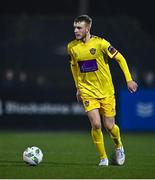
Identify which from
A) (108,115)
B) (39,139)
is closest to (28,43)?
(39,139)

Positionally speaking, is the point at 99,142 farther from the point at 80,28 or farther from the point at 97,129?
the point at 80,28

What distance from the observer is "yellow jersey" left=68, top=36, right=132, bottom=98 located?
12617 millimetres

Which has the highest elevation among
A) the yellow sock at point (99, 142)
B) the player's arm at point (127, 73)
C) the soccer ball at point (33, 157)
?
the player's arm at point (127, 73)

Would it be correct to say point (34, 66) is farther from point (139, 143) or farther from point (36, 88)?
point (139, 143)

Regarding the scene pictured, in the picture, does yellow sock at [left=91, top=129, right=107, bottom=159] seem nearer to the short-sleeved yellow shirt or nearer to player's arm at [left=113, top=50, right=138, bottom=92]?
the short-sleeved yellow shirt

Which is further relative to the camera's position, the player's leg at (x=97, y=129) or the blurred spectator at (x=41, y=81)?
the blurred spectator at (x=41, y=81)

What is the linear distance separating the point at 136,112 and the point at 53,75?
264 cm

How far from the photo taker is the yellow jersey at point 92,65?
12.6 metres

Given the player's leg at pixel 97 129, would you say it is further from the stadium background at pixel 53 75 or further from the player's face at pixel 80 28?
the stadium background at pixel 53 75

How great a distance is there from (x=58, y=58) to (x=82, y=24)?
10861mm

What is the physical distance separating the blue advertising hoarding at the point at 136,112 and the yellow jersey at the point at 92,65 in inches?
359

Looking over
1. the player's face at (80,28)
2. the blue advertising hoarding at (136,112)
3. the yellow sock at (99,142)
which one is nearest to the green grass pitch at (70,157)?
the yellow sock at (99,142)

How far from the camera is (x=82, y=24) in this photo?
40.8 ft

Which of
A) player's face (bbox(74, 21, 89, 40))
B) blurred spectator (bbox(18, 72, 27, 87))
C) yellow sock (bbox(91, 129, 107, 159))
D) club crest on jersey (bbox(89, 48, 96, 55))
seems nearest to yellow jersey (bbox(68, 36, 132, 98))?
club crest on jersey (bbox(89, 48, 96, 55))
